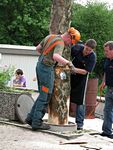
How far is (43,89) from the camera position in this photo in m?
8.17

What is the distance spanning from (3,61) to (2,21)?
14.3 m

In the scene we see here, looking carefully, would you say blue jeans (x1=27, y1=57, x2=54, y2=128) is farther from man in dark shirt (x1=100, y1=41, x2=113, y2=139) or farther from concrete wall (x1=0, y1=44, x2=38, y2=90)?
concrete wall (x1=0, y1=44, x2=38, y2=90)

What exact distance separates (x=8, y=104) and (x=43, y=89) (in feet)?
4.28

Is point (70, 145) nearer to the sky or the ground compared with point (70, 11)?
nearer to the ground

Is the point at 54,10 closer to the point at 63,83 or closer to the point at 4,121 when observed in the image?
the point at 63,83

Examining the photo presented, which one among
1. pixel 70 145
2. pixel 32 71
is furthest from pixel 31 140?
pixel 32 71

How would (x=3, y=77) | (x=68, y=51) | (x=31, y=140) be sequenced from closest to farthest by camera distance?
(x=31, y=140) → (x=68, y=51) → (x=3, y=77)

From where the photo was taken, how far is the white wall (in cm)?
2095

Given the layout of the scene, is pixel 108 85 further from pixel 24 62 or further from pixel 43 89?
pixel 24 62

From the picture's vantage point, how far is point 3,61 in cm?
2103

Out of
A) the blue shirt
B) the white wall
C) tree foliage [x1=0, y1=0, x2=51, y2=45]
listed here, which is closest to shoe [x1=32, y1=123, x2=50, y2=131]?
the blue shirt

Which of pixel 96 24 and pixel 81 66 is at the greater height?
pixel 96 24

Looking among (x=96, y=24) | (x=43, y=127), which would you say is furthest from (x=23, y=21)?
(x=43, y=127)

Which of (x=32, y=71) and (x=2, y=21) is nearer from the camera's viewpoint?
(x=32, y=71)
